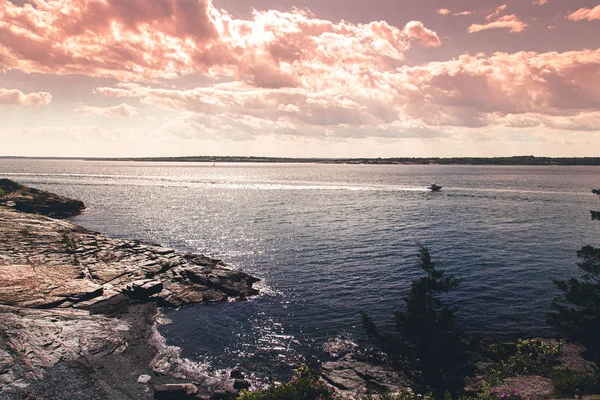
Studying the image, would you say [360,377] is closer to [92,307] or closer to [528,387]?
[528,387]

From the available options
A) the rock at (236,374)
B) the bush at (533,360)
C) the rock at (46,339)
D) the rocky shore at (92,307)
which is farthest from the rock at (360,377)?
the rock at (46,339)

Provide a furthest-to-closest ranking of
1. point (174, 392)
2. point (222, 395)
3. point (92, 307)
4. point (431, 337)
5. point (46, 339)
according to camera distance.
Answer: point (92, 307) → point (46, 339) → point (431, 337) → point (222, 395) → point (174, 392)

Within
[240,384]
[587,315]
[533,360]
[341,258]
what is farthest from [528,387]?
A: [341,258]

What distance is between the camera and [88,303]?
28.0 metres

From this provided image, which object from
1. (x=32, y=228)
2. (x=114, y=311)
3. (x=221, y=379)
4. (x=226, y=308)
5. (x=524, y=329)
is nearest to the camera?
(x=221, y=379)

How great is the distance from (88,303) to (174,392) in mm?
14676

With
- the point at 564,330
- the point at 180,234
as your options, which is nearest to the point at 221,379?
the point at 564,330

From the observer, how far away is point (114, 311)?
28234 mm

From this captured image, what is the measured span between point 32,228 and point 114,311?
80.4 feet

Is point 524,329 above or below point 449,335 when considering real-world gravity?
below

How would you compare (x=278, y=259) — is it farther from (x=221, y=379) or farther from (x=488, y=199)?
(x=488, y=199)

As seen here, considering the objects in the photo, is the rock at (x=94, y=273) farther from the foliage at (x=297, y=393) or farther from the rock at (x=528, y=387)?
the rock at (x=528, y=387)

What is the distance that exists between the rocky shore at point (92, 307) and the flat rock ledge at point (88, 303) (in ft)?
0.19

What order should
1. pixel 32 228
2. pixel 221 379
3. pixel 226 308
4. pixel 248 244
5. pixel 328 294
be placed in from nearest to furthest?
pixel 221 379
pixel 226 308
pixel 328 294
pixel 32 228
pixel 248 244
